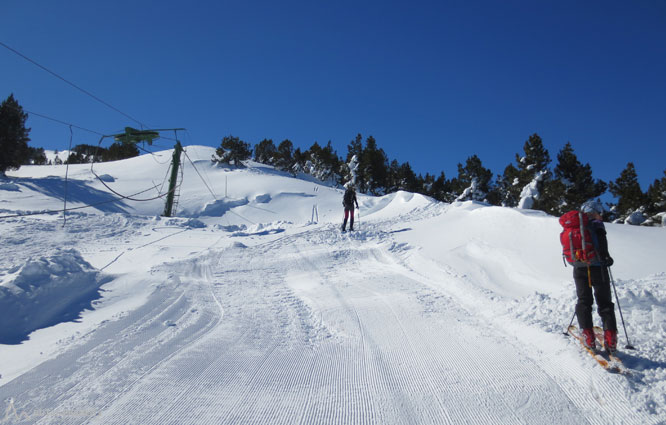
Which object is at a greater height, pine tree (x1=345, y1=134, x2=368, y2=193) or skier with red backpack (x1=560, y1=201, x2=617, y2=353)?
pine tree (x1=345, y1=134, x2=368, y2=193)

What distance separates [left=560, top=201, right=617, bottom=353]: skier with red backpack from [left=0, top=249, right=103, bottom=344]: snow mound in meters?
6.49

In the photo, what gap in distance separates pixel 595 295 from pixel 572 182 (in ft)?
115

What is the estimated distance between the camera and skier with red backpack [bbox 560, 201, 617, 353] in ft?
11.6

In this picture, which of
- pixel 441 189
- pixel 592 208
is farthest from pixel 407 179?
pixel 592 208

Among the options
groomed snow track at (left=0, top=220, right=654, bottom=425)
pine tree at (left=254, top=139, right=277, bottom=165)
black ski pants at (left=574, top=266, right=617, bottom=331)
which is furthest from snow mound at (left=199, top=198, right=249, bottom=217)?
pine tree at (left=254, top=139, right=277, bottom=165)

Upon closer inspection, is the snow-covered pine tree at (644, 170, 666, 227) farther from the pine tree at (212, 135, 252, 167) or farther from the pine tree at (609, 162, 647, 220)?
the pine tree at (212, 135, 252, 167)

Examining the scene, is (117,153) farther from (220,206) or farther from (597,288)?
(597,288)

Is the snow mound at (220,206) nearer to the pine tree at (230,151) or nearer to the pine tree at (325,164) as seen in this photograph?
the pine tree at (230,151)

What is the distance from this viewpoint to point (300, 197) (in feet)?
90.1

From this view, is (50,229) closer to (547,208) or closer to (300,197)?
(300,197)

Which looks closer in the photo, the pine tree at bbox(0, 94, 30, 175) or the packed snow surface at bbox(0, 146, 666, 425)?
the packed snow surface at bbox(0, 146, 666, 425)

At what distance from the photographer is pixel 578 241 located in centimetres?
373

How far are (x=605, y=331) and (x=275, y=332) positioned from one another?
12.0 feet

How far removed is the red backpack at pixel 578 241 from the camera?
143 inches
